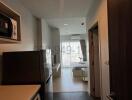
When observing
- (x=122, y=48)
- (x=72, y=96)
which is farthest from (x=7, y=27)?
(x=72, y=96)

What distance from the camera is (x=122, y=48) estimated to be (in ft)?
3.92

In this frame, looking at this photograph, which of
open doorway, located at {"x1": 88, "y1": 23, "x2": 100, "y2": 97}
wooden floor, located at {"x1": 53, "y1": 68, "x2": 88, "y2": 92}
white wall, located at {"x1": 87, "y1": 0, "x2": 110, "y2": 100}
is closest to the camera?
white wall, located at {"x1": 87, "y1": 0, "x2": 110, "y2": 100}

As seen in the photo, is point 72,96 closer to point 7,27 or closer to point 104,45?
point 104,45

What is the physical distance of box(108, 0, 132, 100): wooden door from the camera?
1.08 m

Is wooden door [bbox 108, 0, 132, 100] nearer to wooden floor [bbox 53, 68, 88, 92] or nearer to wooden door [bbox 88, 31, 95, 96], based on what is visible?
wooden door [bbox 88, 31, 95, 96]

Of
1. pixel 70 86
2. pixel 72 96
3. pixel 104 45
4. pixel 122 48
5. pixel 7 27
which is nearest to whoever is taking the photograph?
pixel 122 48

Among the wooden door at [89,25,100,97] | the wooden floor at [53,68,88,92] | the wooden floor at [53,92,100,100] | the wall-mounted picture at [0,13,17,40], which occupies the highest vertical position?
the wall-mounted picture at [0,13,17,40]

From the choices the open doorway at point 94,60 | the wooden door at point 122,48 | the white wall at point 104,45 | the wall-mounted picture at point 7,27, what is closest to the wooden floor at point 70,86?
the open doorway at point 94,60

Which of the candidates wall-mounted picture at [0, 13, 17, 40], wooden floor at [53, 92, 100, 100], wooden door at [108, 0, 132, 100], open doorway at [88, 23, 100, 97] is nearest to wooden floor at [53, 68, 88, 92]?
wooden floor at [53, 92, 100, 100]

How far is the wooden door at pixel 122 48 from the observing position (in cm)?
108

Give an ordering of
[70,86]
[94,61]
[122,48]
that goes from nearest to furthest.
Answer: [122,48] < [94,61] < [70,86]

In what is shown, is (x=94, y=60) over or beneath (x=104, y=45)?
beneath

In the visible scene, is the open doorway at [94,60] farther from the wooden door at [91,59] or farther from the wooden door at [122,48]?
the wooden door at [122,48]

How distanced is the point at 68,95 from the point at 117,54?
4225 millimetres
